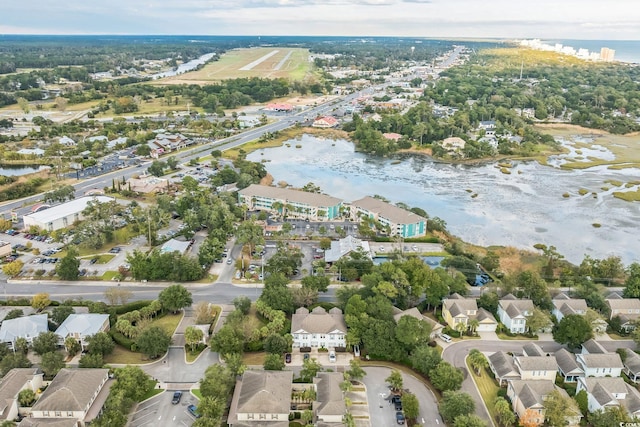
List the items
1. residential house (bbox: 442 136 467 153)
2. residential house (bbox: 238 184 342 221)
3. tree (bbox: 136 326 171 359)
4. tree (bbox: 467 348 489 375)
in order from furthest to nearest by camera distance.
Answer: residential house (bbox: 442 136 467 153), residential house (bbox: 238 184 342 221), tree (bbox: 136 326 171 359), tree (bbox: 467 348 489 375)

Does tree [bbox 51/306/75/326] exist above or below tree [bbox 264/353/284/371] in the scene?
above

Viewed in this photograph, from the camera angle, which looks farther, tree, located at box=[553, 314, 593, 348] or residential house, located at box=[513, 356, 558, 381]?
tree, located at box=[553, 314, 593, 348]

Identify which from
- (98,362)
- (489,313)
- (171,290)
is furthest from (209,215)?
(489,313)

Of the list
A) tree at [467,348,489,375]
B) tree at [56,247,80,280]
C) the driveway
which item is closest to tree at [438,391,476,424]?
the driveway

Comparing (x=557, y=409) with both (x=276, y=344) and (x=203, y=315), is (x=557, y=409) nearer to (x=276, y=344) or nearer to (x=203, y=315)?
(x=276, y=344)

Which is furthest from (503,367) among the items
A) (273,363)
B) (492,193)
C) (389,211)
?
(492,193)

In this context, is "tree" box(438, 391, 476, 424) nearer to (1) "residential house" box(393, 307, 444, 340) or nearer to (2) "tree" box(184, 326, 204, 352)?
(1) "residential house" box(393, 307, 444, 340)
